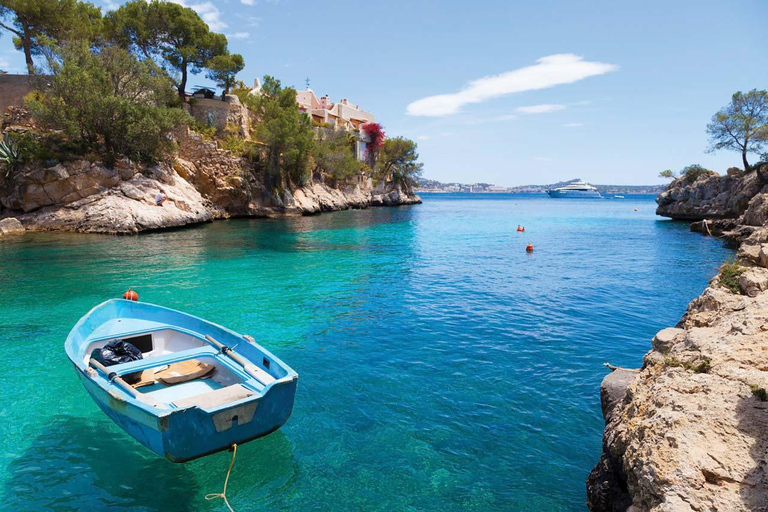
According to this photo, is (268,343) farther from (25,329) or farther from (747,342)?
(747,342)

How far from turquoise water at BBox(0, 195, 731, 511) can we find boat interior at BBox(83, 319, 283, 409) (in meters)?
0.93

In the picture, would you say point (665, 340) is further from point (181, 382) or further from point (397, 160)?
point (397, 160)

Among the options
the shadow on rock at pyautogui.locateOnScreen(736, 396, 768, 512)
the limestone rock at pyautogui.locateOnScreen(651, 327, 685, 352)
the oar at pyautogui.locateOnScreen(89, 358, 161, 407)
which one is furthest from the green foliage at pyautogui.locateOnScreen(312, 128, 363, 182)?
the shadow on rock at pyautogui.locateOnScreen(736, 396, 768, 512)

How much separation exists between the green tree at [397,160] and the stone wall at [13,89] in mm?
52625

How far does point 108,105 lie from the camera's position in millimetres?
31094

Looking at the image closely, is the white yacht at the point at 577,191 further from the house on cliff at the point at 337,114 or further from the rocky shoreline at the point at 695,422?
the rocky shoreline at the point at 695,422

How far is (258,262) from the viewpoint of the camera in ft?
74.0

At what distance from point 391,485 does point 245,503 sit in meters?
1.93

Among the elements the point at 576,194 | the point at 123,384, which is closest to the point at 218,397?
the point at 123,384

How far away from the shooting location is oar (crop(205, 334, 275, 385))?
23.2 feet

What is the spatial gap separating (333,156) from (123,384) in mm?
56711

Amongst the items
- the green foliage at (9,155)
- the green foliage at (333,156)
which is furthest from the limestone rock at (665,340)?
the green foliage at (333,156)

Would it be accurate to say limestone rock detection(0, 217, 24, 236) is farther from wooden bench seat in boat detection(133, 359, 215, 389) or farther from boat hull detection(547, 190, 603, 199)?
boat hull detection(547, 190, 603, 199)

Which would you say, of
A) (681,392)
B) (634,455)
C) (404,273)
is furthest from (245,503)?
(404,273)
